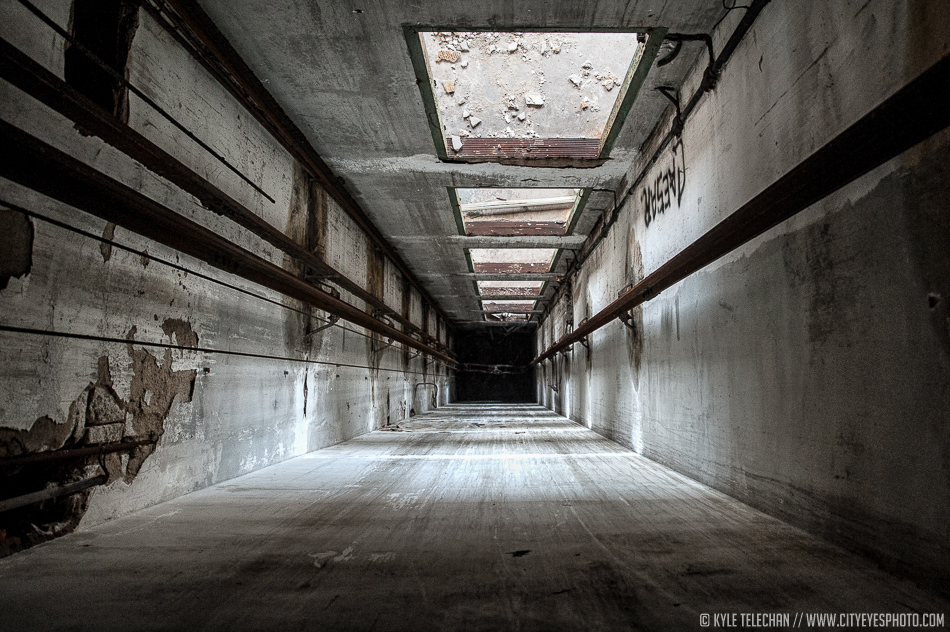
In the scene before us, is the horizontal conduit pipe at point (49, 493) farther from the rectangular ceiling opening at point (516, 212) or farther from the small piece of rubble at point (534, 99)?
the rectangular ceiling opening at point (516, 212)

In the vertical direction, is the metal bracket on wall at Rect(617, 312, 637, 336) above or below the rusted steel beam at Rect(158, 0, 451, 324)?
below

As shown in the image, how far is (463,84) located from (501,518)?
338cm

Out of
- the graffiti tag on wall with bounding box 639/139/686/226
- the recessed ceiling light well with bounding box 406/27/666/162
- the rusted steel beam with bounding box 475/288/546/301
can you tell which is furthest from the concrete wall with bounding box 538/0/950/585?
the rusted steel beam with bounding box 475/288/546/301

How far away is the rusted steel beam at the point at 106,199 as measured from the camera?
147 cm

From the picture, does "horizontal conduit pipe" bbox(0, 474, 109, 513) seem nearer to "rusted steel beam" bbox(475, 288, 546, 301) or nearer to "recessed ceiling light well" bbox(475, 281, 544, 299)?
"recessed ceiling light well" bbox(475, 281, 544, 299)

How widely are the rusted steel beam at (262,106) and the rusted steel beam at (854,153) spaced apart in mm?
3120

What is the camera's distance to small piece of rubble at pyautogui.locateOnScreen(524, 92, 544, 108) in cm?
410

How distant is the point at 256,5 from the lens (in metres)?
2.74

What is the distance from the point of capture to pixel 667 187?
3711mm

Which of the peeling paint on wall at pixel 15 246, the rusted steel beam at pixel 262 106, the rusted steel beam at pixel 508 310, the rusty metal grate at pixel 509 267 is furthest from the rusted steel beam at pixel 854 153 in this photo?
the rusted steel beam at pixel 508 310

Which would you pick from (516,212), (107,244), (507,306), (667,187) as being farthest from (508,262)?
(107,244)

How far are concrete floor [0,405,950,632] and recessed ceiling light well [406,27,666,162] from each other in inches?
112

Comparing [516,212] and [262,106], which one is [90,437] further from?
[516,212]

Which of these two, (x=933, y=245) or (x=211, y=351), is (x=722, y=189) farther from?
(x=211, y=351)
